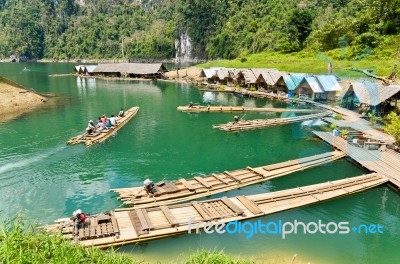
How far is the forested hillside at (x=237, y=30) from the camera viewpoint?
232ft

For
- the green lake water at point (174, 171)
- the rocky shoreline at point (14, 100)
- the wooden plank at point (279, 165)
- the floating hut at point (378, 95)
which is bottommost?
the green lake water at point (174, 171)

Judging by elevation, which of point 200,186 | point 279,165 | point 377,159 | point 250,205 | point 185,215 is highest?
point 377,159

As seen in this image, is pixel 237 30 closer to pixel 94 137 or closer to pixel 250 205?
pixel 94 137

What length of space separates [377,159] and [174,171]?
15.1 m

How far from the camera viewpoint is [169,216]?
17.7 metres

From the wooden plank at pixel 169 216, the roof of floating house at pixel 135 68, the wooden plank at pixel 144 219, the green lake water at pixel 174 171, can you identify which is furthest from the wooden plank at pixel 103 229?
the roof of floating house at pixel 135 68

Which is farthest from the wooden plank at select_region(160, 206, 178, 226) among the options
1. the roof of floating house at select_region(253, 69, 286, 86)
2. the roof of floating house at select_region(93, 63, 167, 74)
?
the roof of floating house at select_region(93, 63, 167, 74)

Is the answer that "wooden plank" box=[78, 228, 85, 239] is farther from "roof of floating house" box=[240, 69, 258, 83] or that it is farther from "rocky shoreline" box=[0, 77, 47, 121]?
"roof of floating house" box=[240, 69, 258, 83]

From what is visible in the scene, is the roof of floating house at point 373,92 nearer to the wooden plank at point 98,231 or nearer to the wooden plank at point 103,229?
the wooden plank at point 103,229

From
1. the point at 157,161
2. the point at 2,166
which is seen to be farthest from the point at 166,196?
the point at 2,166

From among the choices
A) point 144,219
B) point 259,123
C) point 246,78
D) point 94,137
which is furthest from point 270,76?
point 144,219

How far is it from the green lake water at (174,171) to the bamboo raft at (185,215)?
19.6 inches

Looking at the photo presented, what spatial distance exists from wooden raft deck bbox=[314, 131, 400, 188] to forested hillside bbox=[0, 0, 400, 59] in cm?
4355

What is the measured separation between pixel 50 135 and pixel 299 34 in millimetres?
70596
